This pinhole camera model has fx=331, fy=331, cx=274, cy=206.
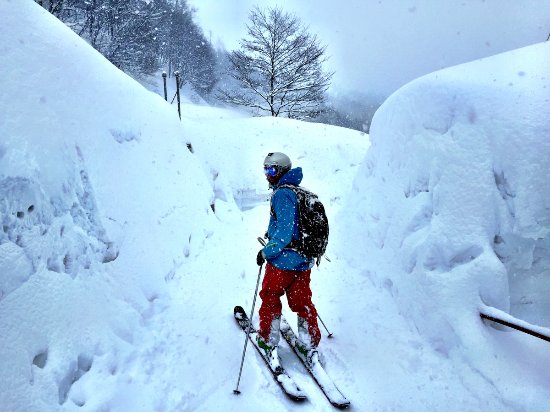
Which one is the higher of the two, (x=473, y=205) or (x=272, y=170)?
(x=272, y=170)

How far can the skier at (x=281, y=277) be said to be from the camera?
3.99 m

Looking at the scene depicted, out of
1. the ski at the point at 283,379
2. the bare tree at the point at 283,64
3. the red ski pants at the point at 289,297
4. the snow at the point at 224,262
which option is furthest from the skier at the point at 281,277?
the bare tree at the point at 283,64

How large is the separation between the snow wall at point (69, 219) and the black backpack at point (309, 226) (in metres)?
2.34

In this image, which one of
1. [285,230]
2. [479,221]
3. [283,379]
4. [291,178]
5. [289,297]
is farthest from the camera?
[479,221]

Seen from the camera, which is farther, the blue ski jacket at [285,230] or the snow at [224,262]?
the blue ski jacket at [285,230]

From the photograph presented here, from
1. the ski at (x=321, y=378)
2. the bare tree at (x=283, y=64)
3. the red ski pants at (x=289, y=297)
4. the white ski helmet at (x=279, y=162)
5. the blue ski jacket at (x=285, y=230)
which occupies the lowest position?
the ski at (x=321, y=378)

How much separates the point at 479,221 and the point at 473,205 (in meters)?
0.24

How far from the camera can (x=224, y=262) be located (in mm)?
6520

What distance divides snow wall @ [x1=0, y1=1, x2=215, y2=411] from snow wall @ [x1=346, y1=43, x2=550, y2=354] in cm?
378

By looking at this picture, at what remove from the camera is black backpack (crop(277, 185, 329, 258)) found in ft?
12.8

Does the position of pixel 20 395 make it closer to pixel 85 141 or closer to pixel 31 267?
pixel 31 267

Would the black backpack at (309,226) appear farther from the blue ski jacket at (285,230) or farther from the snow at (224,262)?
the snow at (224,262)

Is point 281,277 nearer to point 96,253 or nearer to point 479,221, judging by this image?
point 96,253

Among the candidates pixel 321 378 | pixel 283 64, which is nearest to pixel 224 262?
pixel 321 378
